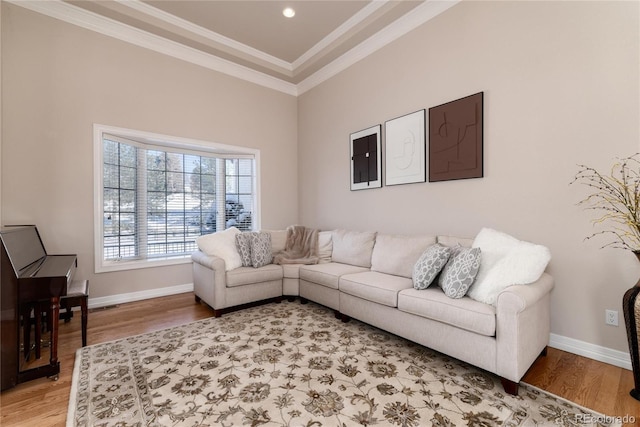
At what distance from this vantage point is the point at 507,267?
6.72 ft

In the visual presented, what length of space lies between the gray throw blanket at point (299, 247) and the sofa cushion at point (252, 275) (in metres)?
0.19

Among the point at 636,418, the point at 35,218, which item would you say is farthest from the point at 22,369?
the point at 636,418

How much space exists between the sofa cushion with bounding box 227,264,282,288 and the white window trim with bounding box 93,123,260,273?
137 cm

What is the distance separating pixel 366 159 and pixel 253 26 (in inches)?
89.5

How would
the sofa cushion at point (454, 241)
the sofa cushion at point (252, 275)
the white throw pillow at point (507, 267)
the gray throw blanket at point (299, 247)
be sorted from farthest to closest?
the gray throw blanket at point (299, 247)
the sofa cushion at point (252, 275)
the sofa cushion at point (454, 241)
the white throw pillow at point (507, 267)

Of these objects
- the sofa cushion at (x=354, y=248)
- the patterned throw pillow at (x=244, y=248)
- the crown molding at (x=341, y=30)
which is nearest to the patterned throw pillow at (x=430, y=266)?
the sofa cushion at (x=354, y=248)

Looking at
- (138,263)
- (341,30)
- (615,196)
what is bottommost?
(138,263)

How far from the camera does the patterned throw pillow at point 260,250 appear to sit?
11.6 feet

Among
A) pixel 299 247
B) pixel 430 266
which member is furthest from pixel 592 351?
pixel 299 247

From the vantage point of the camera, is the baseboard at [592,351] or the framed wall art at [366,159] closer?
the baseboard at [592,351]

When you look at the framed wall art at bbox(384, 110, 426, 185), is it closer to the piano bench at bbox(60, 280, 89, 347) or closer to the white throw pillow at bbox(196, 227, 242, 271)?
the white throw pillow at bbox(196, 227, 242, 271)

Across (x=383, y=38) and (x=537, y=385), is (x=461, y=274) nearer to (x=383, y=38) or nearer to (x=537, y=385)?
(x=537, y=385)

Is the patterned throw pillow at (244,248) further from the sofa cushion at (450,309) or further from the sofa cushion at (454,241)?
the sofa cushion at (454,241)

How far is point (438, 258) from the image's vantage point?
7.81 feet
